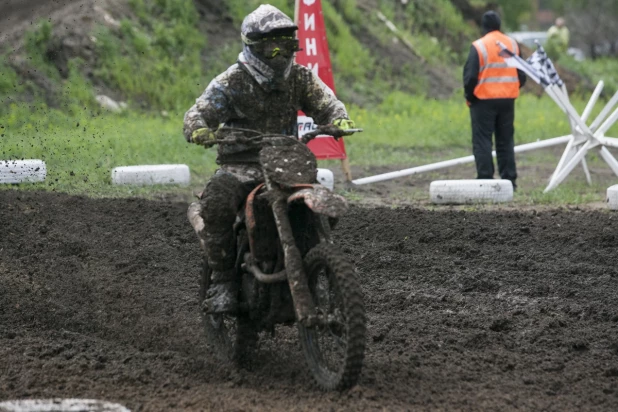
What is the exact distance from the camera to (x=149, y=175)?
43.5 feet

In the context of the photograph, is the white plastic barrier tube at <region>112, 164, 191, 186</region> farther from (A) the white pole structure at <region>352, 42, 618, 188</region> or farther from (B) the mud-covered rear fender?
(B) the mud-covered rear fender

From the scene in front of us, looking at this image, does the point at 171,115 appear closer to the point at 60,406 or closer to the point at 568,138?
the point at 568,138

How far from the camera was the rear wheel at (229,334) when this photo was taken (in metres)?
6.36

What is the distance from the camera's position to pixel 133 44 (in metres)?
20.4

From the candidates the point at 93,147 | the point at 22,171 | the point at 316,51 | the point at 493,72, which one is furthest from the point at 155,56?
the point at 493,72

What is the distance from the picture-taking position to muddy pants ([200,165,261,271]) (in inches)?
244

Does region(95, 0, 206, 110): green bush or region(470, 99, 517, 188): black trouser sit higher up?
region(95, 0, 206, 110): green bush

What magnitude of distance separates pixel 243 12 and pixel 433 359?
1773cm

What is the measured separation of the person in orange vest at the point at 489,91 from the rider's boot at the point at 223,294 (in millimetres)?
7712

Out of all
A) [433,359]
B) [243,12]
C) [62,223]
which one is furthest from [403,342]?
[243,12]

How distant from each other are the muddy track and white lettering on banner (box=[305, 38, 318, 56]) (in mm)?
3282

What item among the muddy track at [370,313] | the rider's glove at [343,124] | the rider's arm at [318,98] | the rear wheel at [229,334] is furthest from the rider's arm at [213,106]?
the muddy track at [370,313]

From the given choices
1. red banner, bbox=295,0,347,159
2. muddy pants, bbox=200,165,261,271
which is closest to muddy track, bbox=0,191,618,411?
muddy pants, bbox=200,165,261,271

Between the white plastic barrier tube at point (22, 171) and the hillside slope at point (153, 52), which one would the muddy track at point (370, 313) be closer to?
the white plastic barrier tube at point (22, 171)
